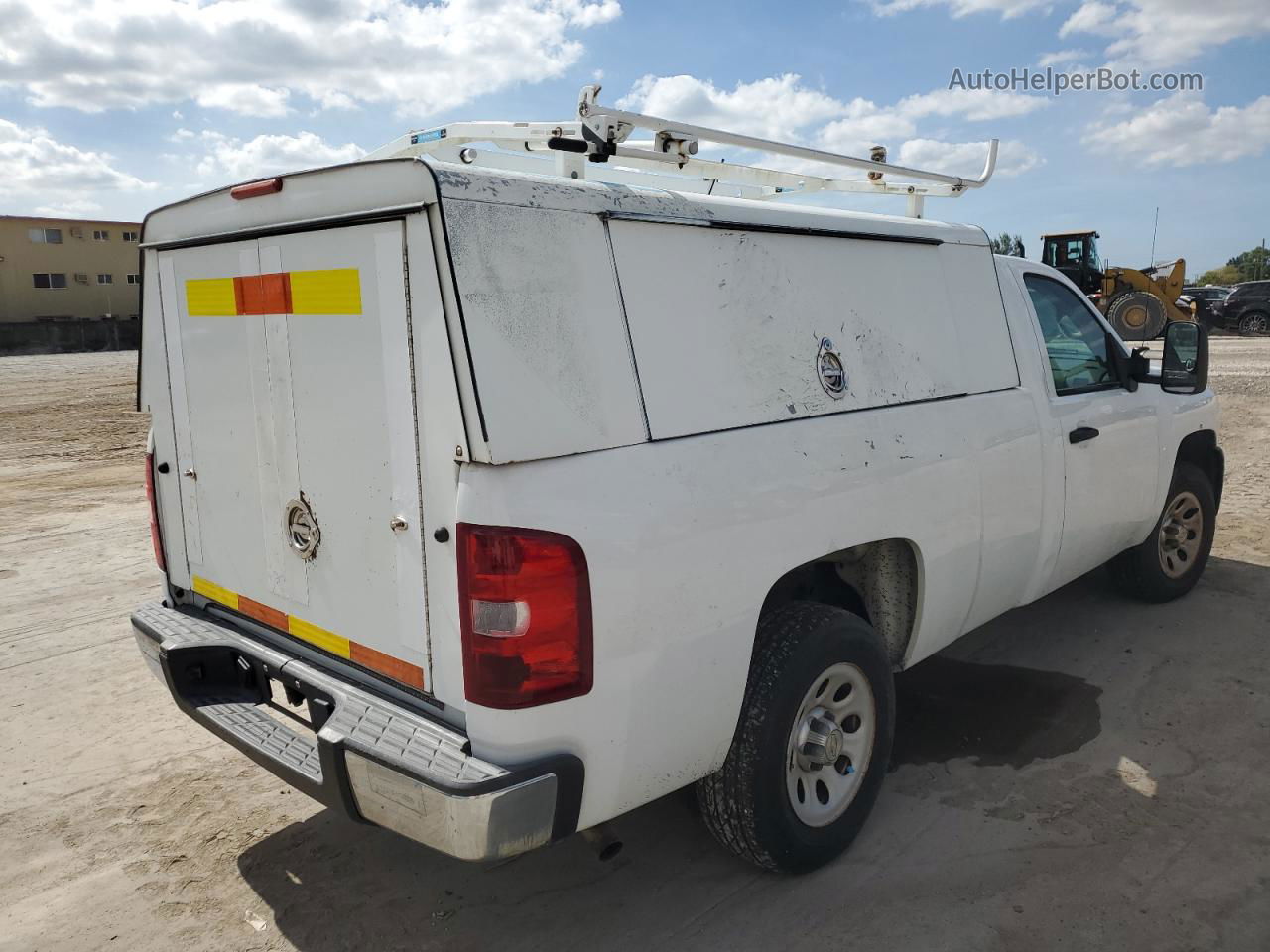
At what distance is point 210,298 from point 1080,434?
349cm

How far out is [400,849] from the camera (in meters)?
3.30

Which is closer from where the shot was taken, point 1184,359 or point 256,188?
point 256,188

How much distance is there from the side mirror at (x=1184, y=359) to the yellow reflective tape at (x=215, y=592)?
4.25 m

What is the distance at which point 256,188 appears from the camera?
2.75 metres

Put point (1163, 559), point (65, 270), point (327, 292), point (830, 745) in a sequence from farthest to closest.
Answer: point (65, 270) → point (1163, 559) → point (830, 745) → point (327, 292)

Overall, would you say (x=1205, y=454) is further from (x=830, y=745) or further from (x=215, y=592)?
(x=215, y=592)

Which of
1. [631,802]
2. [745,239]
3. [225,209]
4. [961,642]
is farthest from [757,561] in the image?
[961,642]

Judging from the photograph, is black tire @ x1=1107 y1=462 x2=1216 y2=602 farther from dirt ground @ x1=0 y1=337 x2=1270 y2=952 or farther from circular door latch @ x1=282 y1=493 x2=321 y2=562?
circular door latch @ x1=282 y1=493 x2=321 y2=562

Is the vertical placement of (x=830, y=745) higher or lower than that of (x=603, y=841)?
higher

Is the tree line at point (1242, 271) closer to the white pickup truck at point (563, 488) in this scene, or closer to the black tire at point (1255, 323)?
the black tire at point (1255, 323)

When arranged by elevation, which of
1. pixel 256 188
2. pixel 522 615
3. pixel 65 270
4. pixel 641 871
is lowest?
pixel 641 871

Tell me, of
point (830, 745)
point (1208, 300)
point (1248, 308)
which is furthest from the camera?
point (1208, 300)

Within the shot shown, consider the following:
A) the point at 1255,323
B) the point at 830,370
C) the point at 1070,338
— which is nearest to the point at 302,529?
the point at 830,370

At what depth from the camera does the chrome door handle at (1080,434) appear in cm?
409
